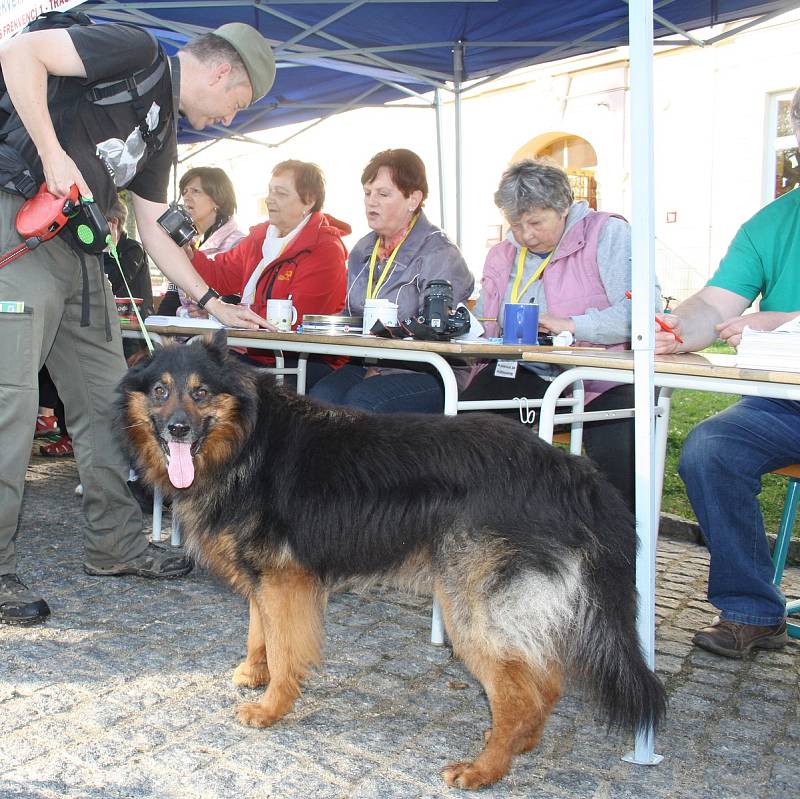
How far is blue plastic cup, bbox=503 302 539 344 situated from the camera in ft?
10.5

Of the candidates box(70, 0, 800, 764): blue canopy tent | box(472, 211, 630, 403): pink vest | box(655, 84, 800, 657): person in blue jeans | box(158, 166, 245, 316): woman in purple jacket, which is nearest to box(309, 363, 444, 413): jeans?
box(472, 211, 630, 403): pink vest

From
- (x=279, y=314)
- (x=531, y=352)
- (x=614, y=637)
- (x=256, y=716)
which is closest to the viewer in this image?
(x=614, y=637)

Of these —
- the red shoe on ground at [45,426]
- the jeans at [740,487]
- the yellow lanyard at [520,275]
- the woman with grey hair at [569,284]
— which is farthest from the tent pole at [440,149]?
the jeans at [740,487]

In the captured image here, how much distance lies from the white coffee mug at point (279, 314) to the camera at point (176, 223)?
0.48 meters

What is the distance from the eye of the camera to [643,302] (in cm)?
225

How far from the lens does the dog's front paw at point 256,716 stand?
236 cm

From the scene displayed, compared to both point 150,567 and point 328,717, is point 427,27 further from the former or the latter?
point 328,717

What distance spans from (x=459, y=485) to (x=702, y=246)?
12065mm

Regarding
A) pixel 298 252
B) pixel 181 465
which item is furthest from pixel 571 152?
pixel 181 465

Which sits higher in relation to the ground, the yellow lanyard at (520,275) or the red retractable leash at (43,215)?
the red retractable leash at (43,215)

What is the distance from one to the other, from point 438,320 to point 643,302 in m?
1.09

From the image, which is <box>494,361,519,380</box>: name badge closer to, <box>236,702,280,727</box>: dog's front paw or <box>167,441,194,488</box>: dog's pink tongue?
<box>167,441,194,488</box>: dog's pink tongue

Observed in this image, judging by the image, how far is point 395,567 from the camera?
2385 millimetres

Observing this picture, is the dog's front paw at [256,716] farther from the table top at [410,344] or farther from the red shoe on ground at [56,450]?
the red shoe on ground at [56,450]
